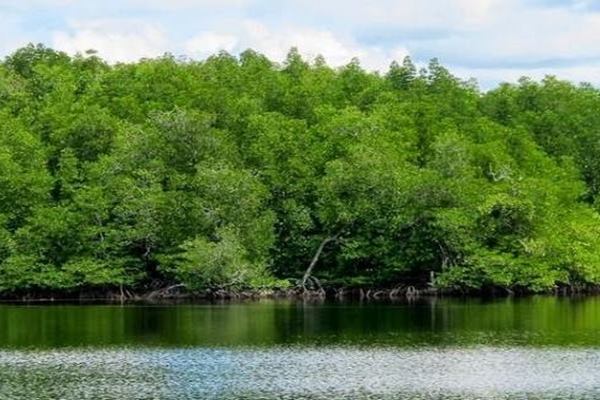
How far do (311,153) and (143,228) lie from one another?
18349 millimetres

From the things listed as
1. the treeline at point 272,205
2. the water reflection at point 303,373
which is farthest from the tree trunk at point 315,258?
the water reflection at point 303,373

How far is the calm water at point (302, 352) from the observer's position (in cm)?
4562

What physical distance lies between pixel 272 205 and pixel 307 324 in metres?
34.6

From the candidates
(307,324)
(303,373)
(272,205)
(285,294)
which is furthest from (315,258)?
(303,373)

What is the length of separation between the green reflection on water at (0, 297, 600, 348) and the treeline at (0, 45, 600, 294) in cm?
669

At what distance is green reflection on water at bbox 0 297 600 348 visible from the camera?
62.1 meters

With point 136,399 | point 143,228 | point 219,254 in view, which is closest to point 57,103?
point 143,228

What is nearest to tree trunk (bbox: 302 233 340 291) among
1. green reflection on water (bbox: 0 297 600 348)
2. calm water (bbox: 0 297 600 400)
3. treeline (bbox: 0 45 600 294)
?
treeline (bbox: 0 45 600 294)

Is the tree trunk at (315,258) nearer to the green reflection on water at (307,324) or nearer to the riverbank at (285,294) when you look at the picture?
the riverbank at (285,294)

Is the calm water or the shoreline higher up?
the shoreline

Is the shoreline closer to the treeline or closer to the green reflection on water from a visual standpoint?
the treeline

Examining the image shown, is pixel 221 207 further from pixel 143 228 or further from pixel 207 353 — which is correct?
pixel 207 353

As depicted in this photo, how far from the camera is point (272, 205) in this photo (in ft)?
343

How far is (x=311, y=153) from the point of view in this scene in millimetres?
106250
